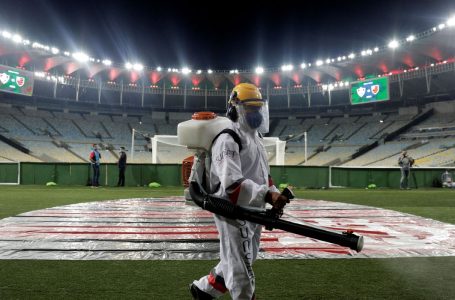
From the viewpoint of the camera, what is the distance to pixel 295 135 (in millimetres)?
39344

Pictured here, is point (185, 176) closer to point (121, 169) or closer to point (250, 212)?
point (250, 212)

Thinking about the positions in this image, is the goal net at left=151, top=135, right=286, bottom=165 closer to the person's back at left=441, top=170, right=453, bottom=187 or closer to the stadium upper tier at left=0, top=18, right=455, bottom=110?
the person's back at left=441, top=170, right=453, bottom=187

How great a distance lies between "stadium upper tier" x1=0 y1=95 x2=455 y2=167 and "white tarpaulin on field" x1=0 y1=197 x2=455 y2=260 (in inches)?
1072

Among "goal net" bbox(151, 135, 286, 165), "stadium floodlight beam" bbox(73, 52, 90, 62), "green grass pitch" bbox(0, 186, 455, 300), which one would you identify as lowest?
"green grass pitch" bbox(0, 186, 455, 300)

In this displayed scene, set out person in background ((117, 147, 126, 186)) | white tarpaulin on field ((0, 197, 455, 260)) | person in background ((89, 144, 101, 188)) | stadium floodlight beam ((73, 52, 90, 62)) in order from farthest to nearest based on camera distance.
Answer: stadium floodlight beam ((73, 52, 90, 62)) < person in background ((117, 147, 126, 186)) < person in background ((89, 144, 101, 188)) < white tarpaulin on field ((0, 197, 455, 260))

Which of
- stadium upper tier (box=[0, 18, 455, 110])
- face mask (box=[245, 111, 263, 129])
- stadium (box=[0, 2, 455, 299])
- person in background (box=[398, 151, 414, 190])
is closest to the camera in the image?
face mask (box=[245, 111, 263, 129])

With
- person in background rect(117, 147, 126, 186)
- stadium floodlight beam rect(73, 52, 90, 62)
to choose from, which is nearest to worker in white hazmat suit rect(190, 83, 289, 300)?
person in background rect(117, 147, 126, 186)

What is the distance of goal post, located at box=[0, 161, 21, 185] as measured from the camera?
20.0 metres

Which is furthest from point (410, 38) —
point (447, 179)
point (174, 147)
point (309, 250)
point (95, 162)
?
point (309, 250)

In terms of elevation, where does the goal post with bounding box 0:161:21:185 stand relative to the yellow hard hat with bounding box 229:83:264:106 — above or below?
below

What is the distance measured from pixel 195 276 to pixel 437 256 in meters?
3.09

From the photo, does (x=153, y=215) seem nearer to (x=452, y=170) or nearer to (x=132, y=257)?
(x=132, y=257)

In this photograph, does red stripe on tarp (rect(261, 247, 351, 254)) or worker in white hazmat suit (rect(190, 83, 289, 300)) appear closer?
worker in white hazmat suit (rect(190, 83, 289, 300))

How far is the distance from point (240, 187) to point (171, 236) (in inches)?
140
